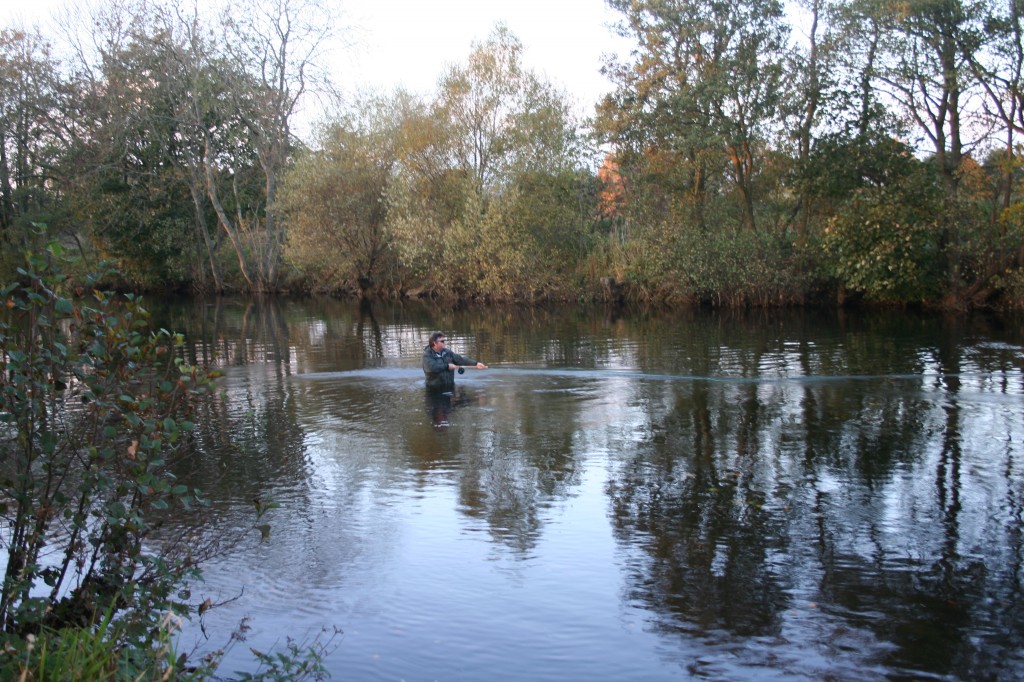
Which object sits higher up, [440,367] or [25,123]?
[25,123]

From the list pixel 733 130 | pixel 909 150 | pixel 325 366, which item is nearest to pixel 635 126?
pixel 733 130

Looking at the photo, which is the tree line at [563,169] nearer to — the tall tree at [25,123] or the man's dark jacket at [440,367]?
the tall tree at [25,123]

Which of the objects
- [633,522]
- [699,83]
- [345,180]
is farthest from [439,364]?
[345,180]

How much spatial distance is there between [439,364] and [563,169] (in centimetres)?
2773

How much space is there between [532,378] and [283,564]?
37.6 ft

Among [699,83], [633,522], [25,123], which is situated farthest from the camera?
[25,123]

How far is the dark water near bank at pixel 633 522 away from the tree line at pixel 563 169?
604 inches

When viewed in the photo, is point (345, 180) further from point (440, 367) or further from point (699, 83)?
point (440, 367)

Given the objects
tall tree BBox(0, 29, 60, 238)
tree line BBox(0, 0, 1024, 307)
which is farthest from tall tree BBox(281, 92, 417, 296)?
tall tree BBox(0, 29, 60, 238)

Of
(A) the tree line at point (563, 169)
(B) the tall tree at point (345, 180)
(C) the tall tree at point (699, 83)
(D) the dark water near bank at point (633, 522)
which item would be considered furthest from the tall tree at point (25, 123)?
(D) the dark water near bank at point (633, 522)

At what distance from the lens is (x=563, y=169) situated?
43.7 m

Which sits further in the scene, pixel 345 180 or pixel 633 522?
pixel 345 180

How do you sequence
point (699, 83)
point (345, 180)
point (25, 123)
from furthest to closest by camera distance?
point (345, 180) → point (25, 123) → point (699, 83)

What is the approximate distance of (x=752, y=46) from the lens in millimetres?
35125
